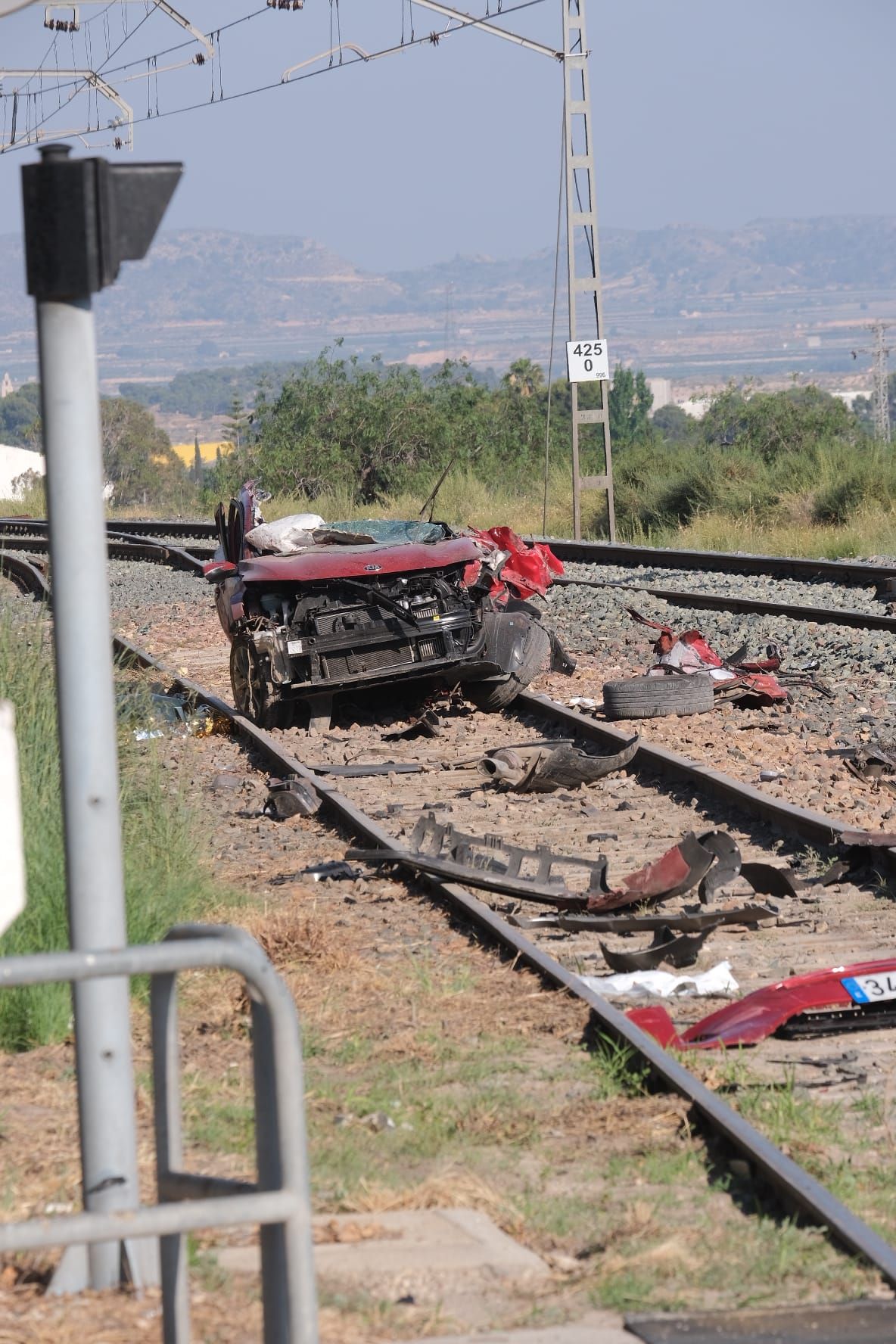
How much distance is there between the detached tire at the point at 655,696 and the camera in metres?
12.1

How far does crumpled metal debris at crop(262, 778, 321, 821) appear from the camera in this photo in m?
9.95

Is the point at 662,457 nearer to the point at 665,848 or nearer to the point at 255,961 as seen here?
the point at 665,848

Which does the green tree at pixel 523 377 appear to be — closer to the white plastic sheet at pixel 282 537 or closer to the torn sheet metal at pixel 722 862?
the white plastic sheet at pixel 282 537

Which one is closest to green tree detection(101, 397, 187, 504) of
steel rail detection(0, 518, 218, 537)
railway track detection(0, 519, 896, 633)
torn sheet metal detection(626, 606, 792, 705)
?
steel rail detection(0, 518, 218, 537)

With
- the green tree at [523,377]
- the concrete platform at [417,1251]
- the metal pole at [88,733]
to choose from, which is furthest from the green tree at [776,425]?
the green tree at [523,377]

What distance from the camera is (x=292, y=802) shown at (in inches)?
393

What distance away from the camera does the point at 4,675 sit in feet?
30.8

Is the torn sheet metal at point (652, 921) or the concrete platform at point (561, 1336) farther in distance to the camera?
the torn sheet metal at point (652, 921)

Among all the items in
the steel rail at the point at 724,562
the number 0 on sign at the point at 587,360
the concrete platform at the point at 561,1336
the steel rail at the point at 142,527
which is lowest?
the concrete platform at the point at 561,1336

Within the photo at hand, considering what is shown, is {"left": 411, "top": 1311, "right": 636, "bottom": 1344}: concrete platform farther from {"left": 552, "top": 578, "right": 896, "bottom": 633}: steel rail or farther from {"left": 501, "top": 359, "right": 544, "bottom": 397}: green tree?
{"left": 501, "top": 359, "right": 544, "bottom": 397}: green tree

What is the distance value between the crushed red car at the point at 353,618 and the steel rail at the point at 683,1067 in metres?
1.72

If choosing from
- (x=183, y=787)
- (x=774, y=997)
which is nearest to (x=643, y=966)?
(x=774, y=997)

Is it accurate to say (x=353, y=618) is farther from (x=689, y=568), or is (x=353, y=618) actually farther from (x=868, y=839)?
(x=689, y=568)

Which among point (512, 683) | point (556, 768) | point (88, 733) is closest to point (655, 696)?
point (512, 683)
